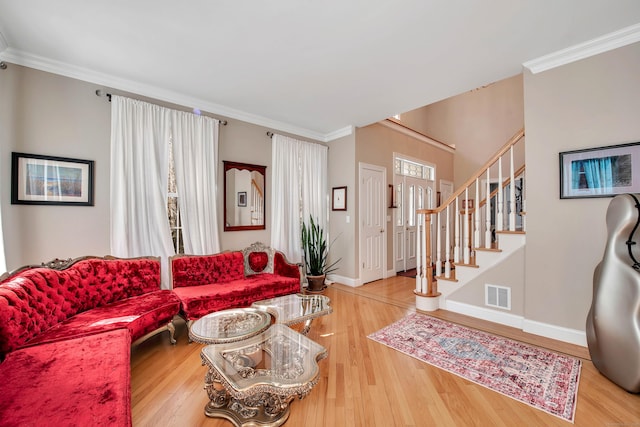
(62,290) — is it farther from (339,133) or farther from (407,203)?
(407,203)

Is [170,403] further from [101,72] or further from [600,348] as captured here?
[101,72]

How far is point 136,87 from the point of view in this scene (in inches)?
117

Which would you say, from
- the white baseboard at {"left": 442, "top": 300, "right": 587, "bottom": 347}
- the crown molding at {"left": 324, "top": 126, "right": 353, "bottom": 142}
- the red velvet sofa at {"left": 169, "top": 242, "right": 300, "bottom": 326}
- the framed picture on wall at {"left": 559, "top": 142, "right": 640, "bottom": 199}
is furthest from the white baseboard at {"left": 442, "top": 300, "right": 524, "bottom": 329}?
the crown molding at {"left": 324, "top": 126, "right": 353, "bottom": 142}

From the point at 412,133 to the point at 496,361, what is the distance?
4.56m

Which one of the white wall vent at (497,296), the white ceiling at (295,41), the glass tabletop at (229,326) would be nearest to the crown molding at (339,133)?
the white ceiling at (295,41)

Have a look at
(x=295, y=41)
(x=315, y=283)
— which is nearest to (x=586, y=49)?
(x=295, y=41)

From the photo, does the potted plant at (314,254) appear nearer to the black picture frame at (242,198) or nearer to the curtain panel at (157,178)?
the black picture frame at (242,198)

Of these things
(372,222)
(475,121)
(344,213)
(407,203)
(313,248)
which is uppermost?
(475,121)

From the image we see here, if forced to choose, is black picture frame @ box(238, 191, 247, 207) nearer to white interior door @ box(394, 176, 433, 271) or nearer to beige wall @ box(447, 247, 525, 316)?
white interior door @ box(394, 176, 433, 271)

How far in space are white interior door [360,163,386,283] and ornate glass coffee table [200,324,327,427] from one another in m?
2.90

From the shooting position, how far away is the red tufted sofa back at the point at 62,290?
5.36 ft

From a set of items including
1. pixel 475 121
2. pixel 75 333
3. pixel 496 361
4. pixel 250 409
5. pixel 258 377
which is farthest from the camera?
pixel 475 121

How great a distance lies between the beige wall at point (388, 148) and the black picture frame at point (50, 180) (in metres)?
3.57

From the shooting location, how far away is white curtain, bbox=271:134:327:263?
4168 millimetres
